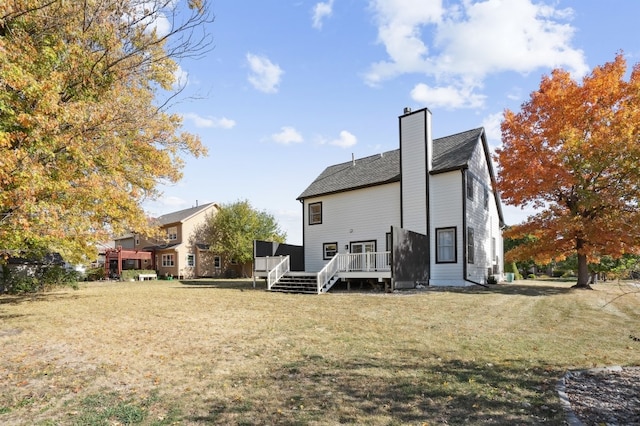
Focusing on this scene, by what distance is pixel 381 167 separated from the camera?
2214cm

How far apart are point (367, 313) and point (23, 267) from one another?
18281 mm

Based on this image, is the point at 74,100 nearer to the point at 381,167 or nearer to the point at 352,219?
the point at 352,219

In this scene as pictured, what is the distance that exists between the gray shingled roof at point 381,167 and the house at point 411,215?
60mm

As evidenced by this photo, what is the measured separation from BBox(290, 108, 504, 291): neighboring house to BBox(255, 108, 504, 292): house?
48 mm

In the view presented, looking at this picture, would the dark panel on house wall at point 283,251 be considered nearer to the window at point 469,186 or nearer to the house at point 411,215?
the house at point 411,215

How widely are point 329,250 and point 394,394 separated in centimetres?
1800

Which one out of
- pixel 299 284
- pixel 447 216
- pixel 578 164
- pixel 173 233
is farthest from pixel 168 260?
pixel 578 164

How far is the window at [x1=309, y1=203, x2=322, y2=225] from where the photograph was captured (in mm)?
23328

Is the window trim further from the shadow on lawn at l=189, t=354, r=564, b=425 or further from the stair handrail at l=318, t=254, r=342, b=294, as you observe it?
the shadow on lawn at l=189, t=354, r=564, b=425

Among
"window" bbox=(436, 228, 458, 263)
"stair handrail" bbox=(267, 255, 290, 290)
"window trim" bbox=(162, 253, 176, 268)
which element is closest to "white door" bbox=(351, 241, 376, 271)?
"window" bbox=(436, 228, 458, 263)

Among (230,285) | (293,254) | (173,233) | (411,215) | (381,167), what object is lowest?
(230,285)

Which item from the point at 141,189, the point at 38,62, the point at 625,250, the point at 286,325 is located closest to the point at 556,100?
the point at 625,250

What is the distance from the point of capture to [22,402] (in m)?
4.61

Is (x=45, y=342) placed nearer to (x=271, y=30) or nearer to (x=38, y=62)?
(x=38, y=62)
